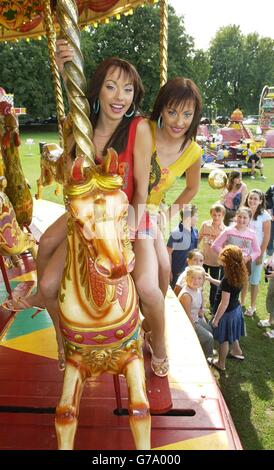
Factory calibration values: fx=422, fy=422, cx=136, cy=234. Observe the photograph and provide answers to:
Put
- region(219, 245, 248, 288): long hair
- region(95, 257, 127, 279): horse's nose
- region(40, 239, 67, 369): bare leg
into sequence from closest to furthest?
region(95, 257, 127, 279): horse's nose
region(40, 239, 67, 369): bare leg
region(219, 245, 248, 288): long hair

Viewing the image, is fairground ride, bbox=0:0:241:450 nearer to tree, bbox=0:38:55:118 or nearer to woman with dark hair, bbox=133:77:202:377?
woman with dark hair, bbox=133:77:202:377

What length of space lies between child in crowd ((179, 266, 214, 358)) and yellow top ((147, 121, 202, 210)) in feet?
5.40

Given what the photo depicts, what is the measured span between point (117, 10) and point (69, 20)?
229 cm

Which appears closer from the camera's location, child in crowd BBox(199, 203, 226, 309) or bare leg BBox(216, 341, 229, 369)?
bare leg BBox(216, 341, 229, 369)

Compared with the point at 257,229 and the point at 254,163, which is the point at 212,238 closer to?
the point at 257,229

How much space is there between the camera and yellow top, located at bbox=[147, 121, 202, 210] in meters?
2.34

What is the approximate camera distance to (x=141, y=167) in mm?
2076

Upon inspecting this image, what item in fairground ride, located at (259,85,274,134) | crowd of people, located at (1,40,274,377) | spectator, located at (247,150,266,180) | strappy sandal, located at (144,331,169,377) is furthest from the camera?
fairground ride, located at (259,85,274,134)

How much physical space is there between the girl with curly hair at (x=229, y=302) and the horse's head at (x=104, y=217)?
248cm

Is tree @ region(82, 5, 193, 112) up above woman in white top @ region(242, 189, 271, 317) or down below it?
above

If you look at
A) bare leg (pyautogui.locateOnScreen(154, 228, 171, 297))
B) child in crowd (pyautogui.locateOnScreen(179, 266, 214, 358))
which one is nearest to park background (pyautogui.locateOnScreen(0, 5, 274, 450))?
child in crowd (pyautogui.locateOnScreen(179, 266, 214, 358))

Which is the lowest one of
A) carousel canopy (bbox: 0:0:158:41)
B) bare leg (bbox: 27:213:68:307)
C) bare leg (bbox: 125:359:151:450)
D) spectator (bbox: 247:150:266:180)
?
spectator (bbox: 247:150:266:180)

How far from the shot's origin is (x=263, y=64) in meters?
44.5

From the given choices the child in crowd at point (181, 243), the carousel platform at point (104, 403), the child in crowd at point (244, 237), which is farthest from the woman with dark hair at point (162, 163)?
the child in crowd at point (181, 243)
